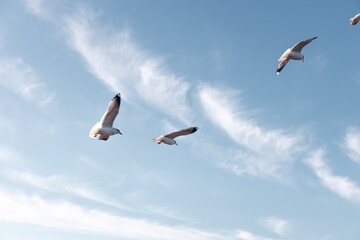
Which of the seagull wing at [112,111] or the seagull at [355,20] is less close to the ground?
the seagull at [355,20]

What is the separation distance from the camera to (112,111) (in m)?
20.7

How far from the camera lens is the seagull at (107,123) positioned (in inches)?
809

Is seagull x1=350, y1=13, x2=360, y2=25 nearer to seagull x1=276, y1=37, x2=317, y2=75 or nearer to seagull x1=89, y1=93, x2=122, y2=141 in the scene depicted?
seagull x1=276, y1=37, x2=317, y2=75

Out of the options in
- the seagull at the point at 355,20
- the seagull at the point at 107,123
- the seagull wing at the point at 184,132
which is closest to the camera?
the seagull at the point at 107,123

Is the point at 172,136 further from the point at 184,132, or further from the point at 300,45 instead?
the point at 300,45

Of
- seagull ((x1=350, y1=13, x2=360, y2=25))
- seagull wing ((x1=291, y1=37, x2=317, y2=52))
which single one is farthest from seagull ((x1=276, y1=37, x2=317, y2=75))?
seagull ((x1=350, y1=13, x2=360, y2=25))

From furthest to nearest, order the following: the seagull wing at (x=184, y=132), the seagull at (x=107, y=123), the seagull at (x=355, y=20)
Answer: the seagull wing at (x=184, y=132) → the seagull at (x=355, y=20) → the seagull at (x=107, y=123)

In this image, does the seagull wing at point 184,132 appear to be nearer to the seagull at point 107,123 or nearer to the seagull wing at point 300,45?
the seagull at point 107,123

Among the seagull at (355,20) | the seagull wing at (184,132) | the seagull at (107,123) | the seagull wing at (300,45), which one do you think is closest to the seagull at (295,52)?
the seagull wing at (300,45)

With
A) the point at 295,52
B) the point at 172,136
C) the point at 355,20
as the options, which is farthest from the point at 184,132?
the point at 355,20

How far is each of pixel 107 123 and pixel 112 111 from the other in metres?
0.74

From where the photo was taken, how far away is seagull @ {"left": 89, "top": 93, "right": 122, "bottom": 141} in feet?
67.4

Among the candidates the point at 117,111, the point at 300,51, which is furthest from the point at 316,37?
the point at 117,111

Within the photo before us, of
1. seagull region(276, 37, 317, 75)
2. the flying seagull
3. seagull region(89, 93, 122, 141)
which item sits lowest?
seagull region(89, 93, 122, 141)
